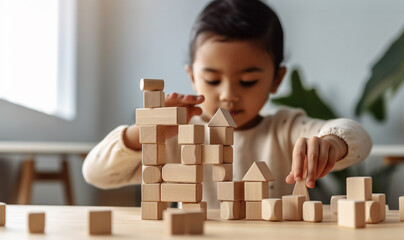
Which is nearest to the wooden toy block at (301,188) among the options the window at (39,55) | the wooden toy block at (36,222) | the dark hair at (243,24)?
the wooden toy block at (36,222)

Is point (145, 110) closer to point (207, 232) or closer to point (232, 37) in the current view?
point (207, 232)

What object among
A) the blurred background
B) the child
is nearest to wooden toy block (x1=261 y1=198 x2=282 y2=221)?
the child

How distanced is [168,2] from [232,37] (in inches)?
119

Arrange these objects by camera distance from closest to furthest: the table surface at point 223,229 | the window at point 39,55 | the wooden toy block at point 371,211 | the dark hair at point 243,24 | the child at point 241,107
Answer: the table surface at point 223,229, the wooden toy block at point 371,211, the child at point 241,107, the dark hair at point 243,24, the window at point 39,55

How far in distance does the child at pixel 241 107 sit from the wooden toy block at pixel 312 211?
244mm

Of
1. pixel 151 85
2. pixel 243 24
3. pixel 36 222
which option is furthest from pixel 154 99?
pixel 243 24

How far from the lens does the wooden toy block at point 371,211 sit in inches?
25.6

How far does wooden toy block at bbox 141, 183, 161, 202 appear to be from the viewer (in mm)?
702

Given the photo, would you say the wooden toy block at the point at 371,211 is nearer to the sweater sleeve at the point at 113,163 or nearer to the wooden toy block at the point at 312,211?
the wooden toy block at the point at 312,211

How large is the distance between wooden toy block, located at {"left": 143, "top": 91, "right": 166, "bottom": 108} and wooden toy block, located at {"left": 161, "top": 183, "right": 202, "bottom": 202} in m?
0.11

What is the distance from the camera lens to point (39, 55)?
334 cm

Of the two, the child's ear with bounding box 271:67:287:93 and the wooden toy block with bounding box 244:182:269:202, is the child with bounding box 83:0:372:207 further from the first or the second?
the wooden toy block with bounding box 244:182:269:202

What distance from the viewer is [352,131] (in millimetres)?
989

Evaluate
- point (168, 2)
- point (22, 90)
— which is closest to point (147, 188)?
point (22, 90)
